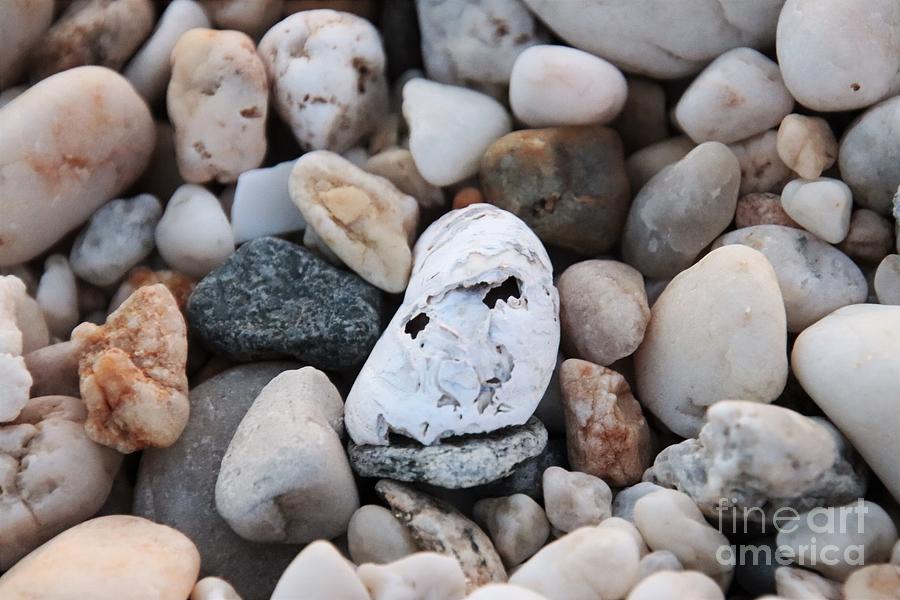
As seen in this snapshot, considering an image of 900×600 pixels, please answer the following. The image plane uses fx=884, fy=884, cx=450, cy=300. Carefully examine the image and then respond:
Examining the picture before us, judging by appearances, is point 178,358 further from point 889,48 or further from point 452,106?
point 889,48

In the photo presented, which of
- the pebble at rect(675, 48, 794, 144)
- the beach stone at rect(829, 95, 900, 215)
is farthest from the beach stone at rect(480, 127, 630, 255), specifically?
the beach stone at rect(829, 95, 900, 215)

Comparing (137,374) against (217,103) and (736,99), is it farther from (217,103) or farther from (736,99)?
(736,99)

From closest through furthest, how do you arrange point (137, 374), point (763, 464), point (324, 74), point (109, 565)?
point (763, 464) → point (109, 565) → point (137, 374) → point (324, 74)

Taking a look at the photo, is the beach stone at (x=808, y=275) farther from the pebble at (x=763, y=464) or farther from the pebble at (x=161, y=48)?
the pebble at (x=161, y=48)

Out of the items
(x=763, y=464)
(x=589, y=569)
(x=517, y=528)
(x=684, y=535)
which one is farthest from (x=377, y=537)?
(x=763, y=464)

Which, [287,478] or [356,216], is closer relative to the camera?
[287,478]


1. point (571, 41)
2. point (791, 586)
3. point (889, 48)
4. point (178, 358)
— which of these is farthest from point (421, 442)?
point (889, 48)

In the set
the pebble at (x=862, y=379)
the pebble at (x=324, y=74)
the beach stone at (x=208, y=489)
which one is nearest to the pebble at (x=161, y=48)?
the pebble at (x=324, y=74)
